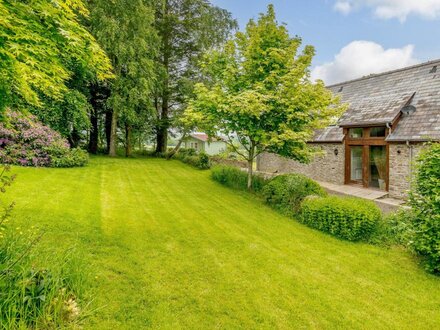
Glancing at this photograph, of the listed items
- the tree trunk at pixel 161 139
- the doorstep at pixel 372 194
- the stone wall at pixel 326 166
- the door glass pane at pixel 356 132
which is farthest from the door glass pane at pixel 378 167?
the tree trunk at pixel 161 139

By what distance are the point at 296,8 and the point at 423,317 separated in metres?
15.2

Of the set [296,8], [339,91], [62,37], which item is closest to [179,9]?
[296,8]

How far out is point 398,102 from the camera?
43.5 ft

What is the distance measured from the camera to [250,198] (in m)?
11.6

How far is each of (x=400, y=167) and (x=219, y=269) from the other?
35.4ft

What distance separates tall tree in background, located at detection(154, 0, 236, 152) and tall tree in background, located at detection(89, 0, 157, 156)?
303 cm

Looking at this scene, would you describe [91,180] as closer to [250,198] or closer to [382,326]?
[250,198]

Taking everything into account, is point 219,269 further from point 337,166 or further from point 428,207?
point 337,166

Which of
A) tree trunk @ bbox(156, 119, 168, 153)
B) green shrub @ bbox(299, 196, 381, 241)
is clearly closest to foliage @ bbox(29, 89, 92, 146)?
tree trunk @ bbox(156, 119, 168, 153)

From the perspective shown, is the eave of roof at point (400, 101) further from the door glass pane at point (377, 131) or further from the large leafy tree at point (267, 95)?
the large leafy tree at point (267, 95)

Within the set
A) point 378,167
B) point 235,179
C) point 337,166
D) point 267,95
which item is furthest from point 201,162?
point 378,167

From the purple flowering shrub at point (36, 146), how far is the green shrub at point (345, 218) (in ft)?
43.3

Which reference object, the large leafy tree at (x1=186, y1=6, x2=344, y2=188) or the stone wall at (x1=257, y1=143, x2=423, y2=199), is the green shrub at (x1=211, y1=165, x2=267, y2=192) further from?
the stone wall at (x1=257, y1=143, x2=423, y2=199)

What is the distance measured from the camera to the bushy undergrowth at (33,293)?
2922 mm
